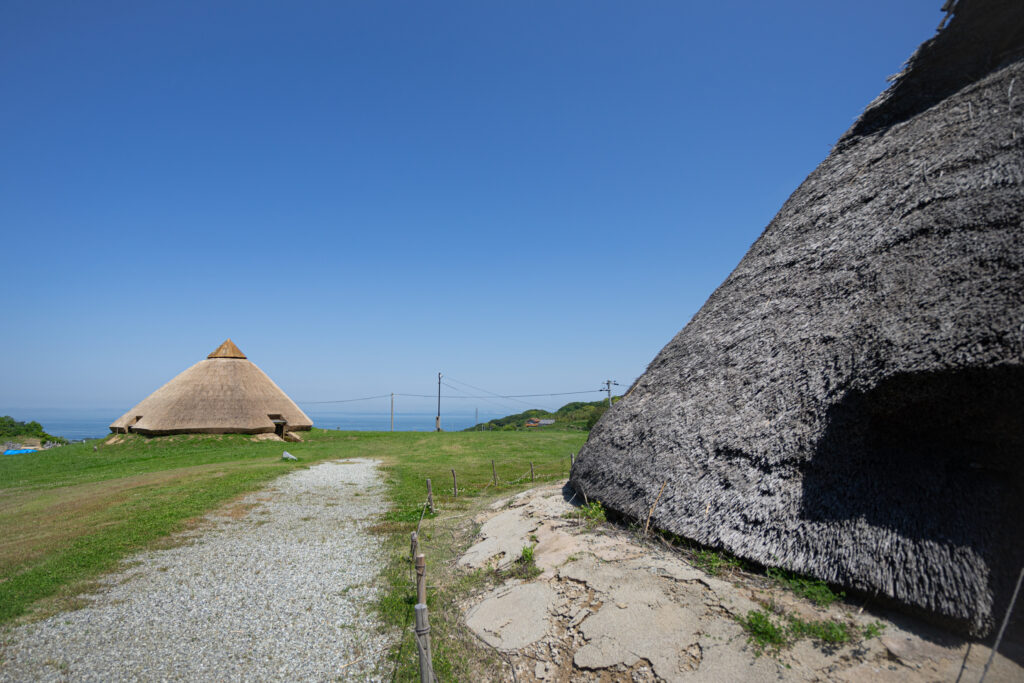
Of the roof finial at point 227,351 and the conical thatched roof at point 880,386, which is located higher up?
the roof finial at point 227,351

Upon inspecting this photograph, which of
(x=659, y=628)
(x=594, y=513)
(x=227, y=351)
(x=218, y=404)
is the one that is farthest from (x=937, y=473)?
(x=227, y=351)

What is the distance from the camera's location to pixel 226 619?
703cm

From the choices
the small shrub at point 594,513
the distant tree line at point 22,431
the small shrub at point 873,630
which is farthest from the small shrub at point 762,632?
the distant tree line at point 22,431

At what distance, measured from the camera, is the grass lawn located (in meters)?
8.26

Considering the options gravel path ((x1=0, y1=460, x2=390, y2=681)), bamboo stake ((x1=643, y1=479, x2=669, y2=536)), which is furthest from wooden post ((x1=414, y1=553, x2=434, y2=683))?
bamboo stake ((x1=643, y1=479, x2=669, y2=536))

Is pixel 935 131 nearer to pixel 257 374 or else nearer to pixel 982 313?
pixel 982 313

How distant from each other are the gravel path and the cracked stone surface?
7.28 feet

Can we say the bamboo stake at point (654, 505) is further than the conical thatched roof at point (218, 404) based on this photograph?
No

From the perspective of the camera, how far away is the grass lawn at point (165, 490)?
8258 mm

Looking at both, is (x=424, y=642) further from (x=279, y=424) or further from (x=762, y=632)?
(x=279, y=424)

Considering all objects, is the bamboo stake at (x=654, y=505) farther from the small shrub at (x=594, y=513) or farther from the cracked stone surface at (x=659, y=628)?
the small shrub at (x=594, y=513)

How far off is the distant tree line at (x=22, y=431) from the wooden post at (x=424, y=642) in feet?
160

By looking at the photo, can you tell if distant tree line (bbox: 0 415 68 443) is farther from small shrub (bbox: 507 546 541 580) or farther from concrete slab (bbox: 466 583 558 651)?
concrete slab (bbox: 466 583 558 651)

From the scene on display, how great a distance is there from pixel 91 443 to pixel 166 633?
34.9 m
